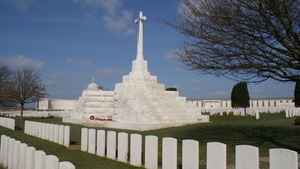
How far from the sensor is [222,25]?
6.30 meters

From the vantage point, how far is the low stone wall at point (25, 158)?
3656 mm

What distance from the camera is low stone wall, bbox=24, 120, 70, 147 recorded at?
900 cm

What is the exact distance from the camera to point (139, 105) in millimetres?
15391

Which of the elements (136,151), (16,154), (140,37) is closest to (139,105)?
(140,37)

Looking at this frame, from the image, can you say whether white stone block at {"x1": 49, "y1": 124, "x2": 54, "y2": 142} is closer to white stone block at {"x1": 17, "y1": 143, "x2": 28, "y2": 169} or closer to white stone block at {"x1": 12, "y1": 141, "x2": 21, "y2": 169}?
white stone block at {"x1": 12, "y1": 141, "x2": 21, "y2": 169}

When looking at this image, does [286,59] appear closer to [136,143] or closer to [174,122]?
[136,143]

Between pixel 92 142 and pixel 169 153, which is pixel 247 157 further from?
pixel 92 142

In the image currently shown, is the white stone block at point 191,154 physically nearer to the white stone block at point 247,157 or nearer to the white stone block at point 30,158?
the white stone block at point 247,157

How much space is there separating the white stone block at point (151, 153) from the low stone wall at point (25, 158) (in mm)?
2271

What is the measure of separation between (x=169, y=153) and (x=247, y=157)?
1757 millimetres

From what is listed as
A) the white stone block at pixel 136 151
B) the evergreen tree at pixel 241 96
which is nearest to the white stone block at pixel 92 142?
the white stone block at pixel 136 151

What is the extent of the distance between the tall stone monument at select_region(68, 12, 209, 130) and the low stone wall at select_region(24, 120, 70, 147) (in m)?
3.90

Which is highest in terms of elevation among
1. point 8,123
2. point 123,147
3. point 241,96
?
point 241,96

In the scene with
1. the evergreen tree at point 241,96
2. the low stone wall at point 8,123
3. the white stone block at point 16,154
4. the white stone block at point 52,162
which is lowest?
the low stone wall at point 8,123
